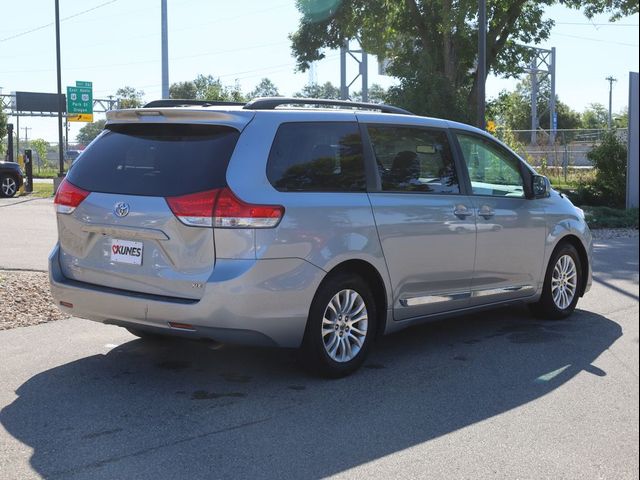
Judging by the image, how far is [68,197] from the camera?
5684mm

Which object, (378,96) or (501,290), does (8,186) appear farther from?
(501,290)

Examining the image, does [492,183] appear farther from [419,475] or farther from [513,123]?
[513,123]

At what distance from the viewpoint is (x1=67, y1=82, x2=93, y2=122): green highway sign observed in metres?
40.8

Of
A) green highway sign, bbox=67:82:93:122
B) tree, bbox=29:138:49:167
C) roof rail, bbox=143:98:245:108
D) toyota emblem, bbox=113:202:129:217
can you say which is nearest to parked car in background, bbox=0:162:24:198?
green highway sign, bbox=67:82:93:122

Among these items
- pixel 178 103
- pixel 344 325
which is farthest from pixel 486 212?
pixel 178 103

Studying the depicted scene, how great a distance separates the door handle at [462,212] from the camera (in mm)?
6373

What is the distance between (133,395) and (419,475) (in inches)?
81.5

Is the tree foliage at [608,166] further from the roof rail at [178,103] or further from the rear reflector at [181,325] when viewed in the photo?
the rear reflector at [181,325]

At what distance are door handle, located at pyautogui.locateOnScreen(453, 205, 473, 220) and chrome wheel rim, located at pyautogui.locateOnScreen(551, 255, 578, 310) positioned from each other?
143 centimetres

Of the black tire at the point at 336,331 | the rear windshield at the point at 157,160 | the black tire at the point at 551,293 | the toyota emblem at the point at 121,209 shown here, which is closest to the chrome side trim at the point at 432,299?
the black tire at the point at 336,331

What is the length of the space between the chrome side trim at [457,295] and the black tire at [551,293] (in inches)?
10.2

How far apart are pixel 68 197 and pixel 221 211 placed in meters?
1.33

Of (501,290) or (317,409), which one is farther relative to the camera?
(501,290)

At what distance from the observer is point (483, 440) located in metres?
4.48
